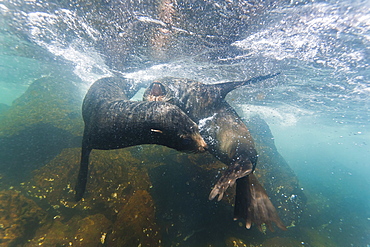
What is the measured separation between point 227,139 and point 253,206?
5.33 ft

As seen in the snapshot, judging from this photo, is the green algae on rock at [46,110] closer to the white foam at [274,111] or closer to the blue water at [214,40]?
the blue water at [214,40]

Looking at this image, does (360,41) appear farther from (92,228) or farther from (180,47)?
(92,228)

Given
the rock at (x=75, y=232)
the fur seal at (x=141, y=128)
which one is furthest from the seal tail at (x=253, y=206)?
the rock at (x=75, y=232)

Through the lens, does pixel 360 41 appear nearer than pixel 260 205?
No

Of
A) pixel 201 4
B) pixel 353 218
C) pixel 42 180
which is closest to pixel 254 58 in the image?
pixel 201 4

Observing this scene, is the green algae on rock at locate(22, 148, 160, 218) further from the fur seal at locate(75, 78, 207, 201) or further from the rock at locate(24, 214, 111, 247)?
the fur seal at locate(75, 78, 207, 201)

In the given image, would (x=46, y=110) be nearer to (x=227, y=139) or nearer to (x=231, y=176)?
(x=227, y=139)

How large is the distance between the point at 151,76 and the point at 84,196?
9.86 m

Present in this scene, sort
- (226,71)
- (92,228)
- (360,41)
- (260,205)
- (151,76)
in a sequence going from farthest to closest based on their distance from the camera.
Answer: (151,76), (226,71), (360,41), (92,228), (260,205)

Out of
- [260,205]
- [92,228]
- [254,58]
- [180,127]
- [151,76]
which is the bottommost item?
[92,228]

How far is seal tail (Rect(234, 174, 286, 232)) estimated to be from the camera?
3309mm

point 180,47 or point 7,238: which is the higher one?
point 180,47

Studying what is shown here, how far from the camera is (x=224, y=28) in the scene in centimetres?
597

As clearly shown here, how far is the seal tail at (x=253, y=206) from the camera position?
3.31 m
